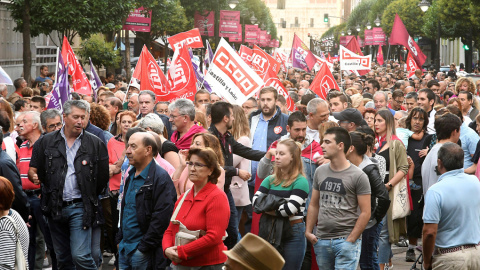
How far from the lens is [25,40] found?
1977 cm

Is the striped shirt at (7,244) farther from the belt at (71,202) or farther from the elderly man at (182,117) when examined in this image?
the elderly man at (182,117)

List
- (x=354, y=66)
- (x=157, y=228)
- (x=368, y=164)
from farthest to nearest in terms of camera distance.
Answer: (x=354, y=66) → (x=368, y=164) → (x=157, y=228)

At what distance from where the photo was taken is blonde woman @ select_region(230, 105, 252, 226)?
849 cm

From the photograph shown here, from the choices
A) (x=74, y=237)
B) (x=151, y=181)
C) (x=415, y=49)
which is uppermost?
(x=415, y=49)

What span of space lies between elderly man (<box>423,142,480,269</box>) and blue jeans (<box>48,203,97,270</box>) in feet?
10.1

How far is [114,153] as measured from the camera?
28.3 feet

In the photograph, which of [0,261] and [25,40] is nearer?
[0,261]

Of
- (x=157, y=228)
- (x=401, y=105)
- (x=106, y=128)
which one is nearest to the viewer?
(x=157, y=228)

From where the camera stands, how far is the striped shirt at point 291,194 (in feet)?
21.8

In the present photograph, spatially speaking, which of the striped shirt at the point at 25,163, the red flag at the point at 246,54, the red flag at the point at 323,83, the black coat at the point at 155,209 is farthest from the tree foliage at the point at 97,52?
the black coat at the point at 155,209

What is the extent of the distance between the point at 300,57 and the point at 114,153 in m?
19.7

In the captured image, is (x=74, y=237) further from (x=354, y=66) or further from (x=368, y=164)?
(x=354, y=66)

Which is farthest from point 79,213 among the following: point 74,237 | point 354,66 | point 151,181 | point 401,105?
point 354,66

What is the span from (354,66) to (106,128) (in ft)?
44.6
